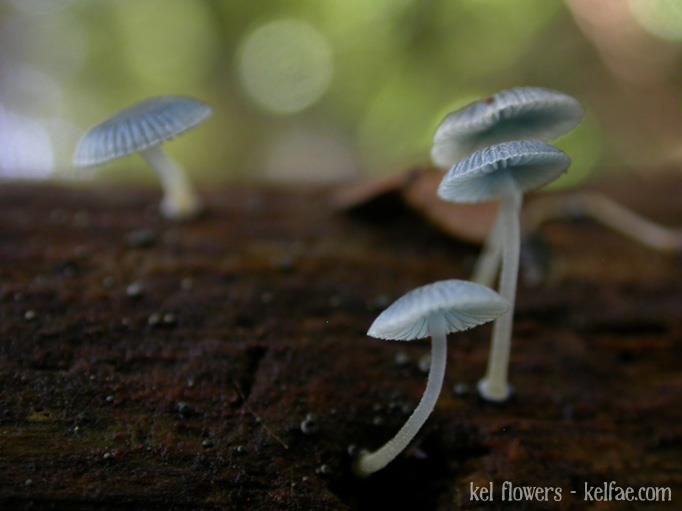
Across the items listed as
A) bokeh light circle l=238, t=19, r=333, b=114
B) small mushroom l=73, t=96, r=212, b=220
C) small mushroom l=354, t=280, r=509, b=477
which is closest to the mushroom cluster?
small mushroom l=354, t=280, r=509, b=477

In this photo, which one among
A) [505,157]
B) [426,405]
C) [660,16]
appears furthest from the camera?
[660,16]

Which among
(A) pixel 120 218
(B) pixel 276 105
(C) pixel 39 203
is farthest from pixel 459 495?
(B) pixel 276 105

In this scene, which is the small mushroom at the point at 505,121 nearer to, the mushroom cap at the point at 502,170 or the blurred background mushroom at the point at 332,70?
the mushroom cap at the point at 502,170

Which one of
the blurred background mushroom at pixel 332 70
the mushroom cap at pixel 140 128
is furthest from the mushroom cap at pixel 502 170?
the blurred background mushroom at pixel 332 70

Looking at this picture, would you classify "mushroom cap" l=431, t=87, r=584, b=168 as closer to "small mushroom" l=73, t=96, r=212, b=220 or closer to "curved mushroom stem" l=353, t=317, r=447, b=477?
"curved mushroom stem" l=353, t=317, r=447, b=477

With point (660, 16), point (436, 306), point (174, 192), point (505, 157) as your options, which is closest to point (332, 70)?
point (660, 16)

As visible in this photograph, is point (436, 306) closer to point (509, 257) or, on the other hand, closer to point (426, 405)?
point (426, 405)
